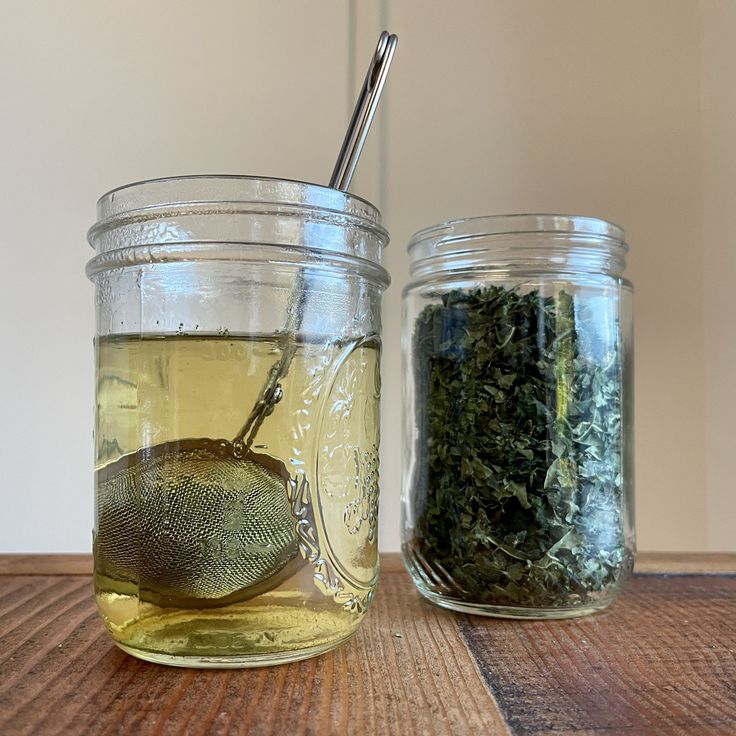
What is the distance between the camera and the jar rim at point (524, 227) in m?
0.55

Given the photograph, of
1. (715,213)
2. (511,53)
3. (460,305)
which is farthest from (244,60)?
(715,213)

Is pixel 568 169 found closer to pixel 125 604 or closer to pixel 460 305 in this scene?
pixel 460 305

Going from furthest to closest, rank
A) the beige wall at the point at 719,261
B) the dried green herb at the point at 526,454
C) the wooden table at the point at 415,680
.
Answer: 1. the beige wall at the point at 719,261
2. the dried green herb at the point at 526,454
3. the wooden table at the point at 415,680

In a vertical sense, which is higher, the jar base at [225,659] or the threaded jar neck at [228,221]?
the threaded jar neck at [228,221]

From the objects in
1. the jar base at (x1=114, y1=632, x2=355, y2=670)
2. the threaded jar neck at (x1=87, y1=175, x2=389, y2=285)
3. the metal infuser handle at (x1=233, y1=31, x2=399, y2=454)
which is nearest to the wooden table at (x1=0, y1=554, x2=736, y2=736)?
the jar base at (x1=114, y1=632, x2=355, y2=670)

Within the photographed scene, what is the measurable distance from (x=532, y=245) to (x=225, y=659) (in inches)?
14.7

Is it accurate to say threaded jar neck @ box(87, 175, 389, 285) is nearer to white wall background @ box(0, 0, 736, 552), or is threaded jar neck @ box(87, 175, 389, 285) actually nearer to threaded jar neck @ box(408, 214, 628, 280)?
threaded jar neck @ box(408, 214, 628, 280)

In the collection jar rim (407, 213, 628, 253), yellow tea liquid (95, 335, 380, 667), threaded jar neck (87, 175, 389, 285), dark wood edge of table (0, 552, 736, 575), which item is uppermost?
jar rim (407, 213, 628, 253)

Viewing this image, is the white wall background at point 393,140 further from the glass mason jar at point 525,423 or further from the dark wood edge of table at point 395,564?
the glass mason jar at point 525,423

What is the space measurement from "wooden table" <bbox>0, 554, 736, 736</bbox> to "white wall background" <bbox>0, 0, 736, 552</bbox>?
1.11 feet

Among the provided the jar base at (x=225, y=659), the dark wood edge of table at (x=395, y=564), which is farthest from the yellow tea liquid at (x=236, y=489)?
the dark wood edge of table at (x=395, y=564)

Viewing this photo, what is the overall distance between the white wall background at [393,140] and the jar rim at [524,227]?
10.1 inches

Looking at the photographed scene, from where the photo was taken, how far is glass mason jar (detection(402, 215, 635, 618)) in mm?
501

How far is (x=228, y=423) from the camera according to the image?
1.33 feet
